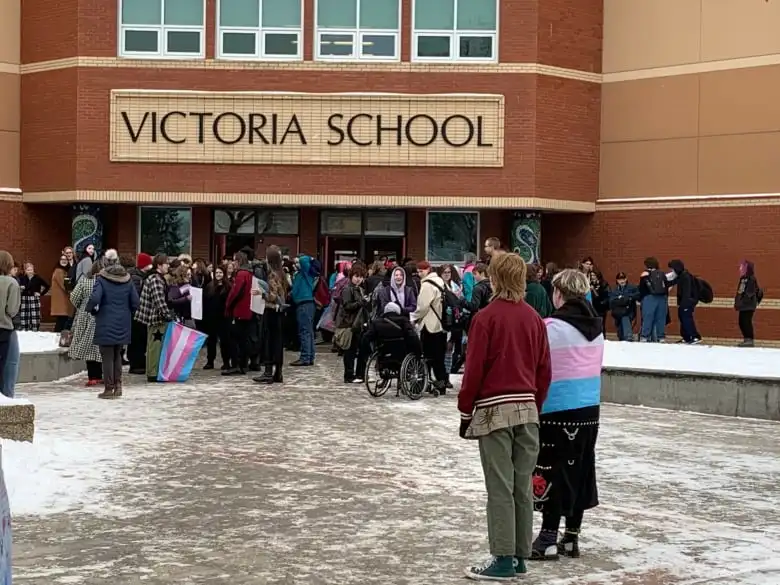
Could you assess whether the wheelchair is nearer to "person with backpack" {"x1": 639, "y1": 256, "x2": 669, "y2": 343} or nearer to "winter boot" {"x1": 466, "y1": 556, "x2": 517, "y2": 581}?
"winter boot" {"x1": 466, "y1": 556, "x2": 517, "y2": 581}

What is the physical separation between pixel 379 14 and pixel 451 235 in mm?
5371

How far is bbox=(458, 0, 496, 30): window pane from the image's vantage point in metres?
27.2

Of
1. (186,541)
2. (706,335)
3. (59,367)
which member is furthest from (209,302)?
(706,335)

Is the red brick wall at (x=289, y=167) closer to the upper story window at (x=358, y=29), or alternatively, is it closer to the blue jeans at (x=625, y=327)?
the upper story window at (x=358, y=29)

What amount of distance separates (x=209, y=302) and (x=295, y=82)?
9.62 meters

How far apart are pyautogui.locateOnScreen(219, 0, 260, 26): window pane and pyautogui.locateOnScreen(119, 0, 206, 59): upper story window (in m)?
0.43

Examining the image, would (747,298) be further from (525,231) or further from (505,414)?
(505,414)

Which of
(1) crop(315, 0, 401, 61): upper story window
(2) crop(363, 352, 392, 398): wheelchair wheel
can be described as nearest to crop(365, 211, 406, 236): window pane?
(1) crop(315, 0, 401, 61): upper story window

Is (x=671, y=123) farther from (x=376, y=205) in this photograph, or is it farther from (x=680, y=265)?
(x=376, y=205)

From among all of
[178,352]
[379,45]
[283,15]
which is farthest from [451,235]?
[178,352]

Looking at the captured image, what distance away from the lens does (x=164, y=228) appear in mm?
28531

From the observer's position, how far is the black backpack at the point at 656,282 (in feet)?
76.7

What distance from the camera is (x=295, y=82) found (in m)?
27.1

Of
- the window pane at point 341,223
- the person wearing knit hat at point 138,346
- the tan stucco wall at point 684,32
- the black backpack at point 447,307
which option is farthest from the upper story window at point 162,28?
the black backpack at point 447,307
